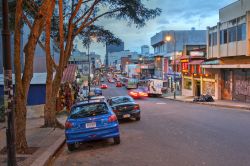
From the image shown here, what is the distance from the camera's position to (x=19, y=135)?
36.9ft

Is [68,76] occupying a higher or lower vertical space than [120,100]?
higher

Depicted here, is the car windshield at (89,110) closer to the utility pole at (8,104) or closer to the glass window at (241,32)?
the utility pole at (8,104)

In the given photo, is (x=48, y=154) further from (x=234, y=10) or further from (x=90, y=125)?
(x=234, y=10)

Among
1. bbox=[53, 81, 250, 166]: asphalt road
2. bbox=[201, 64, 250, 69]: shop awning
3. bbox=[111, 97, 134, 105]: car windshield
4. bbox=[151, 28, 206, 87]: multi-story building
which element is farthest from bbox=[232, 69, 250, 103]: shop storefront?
bbox=[151, 28, 206, 87]: multi-story building

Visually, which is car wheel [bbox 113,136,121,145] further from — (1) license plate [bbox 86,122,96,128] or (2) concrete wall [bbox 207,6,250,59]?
(2) concrete wall [bbox 207,6,250,59]

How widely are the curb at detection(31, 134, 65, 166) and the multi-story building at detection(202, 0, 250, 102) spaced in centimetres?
2698

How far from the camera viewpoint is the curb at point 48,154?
9775 millimetres

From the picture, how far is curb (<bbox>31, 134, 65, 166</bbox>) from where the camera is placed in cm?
977

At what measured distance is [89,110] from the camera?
12.7m

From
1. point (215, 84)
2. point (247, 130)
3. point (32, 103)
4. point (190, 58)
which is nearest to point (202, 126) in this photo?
point (247, 130)

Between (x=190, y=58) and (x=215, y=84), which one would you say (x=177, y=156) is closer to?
(x=215, y=84)

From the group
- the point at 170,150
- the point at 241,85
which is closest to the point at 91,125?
the point at 170,150

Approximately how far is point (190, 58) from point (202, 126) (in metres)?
40.6

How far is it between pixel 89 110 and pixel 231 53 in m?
30.6
